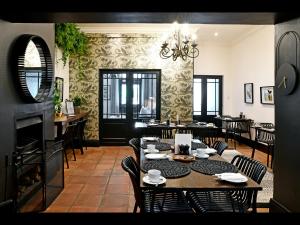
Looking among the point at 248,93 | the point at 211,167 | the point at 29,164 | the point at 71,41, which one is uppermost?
the point at 71,41

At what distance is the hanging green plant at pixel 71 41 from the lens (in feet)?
21.5

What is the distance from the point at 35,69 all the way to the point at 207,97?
7053 mm

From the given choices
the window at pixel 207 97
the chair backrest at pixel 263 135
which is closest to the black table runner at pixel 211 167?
the chair backrest at pixel 263 135

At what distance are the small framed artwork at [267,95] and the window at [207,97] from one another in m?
2.54

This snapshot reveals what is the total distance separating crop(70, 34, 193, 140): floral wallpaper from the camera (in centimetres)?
823

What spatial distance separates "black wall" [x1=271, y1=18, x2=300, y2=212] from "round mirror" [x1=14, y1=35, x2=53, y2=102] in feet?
9.62

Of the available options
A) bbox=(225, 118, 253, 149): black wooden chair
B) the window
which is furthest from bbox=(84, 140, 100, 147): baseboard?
bbox=(225, 118, 253, 149): black wooden chair

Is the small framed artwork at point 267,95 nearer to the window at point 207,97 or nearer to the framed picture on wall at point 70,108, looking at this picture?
the window at point 207,97

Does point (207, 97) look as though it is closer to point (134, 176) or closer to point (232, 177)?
point (232, 177)

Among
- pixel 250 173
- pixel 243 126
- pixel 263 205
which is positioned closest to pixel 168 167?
pixel 250 173

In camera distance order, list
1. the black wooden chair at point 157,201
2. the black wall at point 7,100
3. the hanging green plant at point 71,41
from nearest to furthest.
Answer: the black wooden chair at point 157,201 → the black wall at point 7,100 → the hanging green plant at point 71,41

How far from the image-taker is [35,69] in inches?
165

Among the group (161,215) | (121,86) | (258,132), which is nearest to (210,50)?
(121,86)
